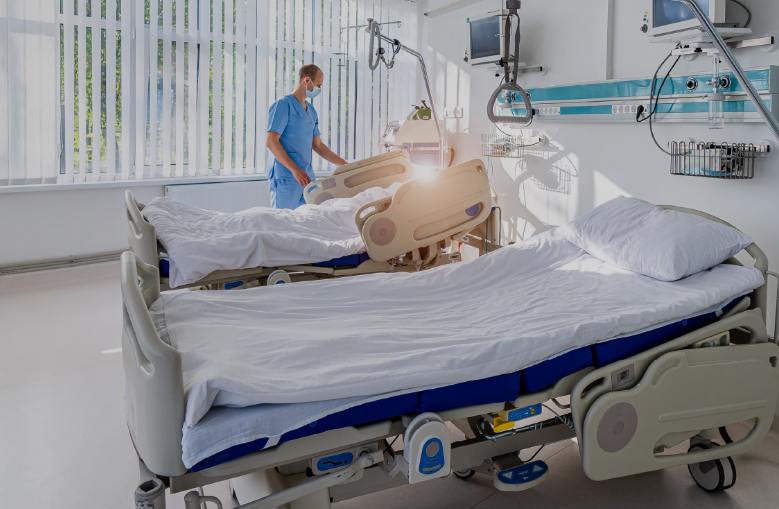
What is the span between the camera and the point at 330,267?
11.1 feet

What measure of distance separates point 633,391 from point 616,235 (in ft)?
3.15

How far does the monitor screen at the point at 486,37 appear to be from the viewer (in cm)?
413

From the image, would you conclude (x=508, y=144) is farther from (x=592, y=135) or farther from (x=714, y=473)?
(x=714, y=473)

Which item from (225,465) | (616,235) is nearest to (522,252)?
(616,235)

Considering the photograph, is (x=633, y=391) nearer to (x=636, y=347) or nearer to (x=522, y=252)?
(x=636, y=347)

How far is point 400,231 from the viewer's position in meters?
3.36

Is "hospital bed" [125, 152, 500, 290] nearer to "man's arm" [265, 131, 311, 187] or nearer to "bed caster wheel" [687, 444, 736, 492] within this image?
"man's arm" [265, 131, 311, 187]

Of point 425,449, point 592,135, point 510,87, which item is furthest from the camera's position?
point 510,87

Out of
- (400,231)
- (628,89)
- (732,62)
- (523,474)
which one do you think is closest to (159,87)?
(400,231)

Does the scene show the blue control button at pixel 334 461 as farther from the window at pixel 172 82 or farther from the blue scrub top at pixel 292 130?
the window at pixel 172 82

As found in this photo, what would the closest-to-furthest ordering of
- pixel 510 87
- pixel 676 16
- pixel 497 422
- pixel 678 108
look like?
pixel 497 422 < pixel 676 16 < pixel 678 108 < pixel 510 87

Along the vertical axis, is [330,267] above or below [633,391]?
above

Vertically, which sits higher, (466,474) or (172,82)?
(172,82)

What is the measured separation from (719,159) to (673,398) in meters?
1.31
